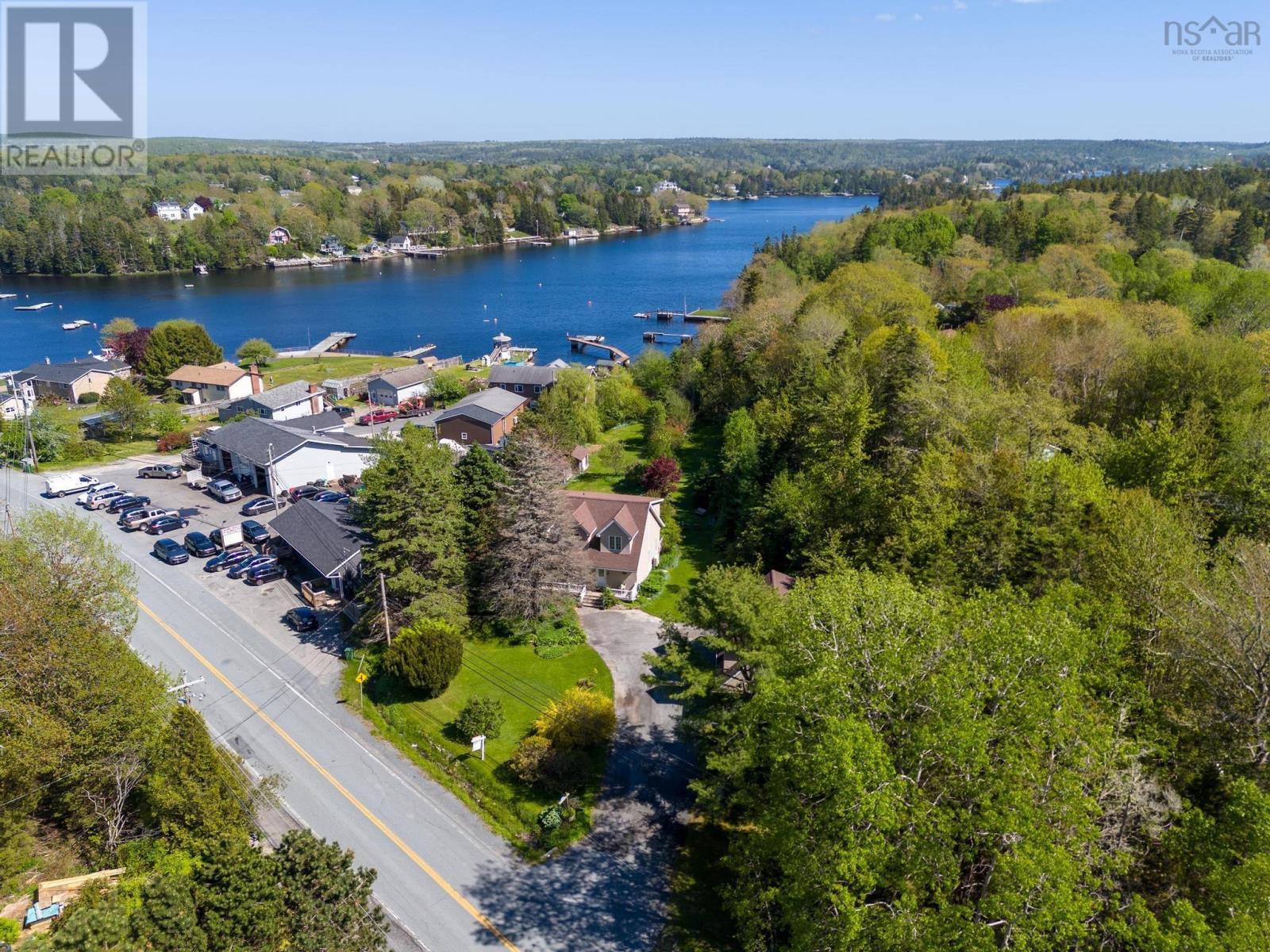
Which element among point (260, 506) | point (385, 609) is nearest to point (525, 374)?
point (260, 506)

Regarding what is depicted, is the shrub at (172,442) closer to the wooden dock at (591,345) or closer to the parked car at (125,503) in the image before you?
the parked car at (125,503)

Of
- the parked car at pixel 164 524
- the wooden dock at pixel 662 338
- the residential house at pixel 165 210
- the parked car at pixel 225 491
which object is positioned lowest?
the parked car at pixel 164 524

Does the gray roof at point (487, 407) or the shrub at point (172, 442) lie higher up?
the gray roof at point (487, 407)

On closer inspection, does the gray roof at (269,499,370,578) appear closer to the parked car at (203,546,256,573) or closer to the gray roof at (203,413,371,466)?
the parked car at (203,546,256,573)

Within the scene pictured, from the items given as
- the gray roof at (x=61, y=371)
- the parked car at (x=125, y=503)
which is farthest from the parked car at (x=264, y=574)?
the gray roof at (x=61, y=371)

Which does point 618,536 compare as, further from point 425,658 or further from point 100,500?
point 100,500

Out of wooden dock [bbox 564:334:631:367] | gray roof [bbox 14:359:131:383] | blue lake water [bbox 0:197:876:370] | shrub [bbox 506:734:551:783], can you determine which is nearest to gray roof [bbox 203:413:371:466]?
gray roof [bbox 14:359:131:383]
